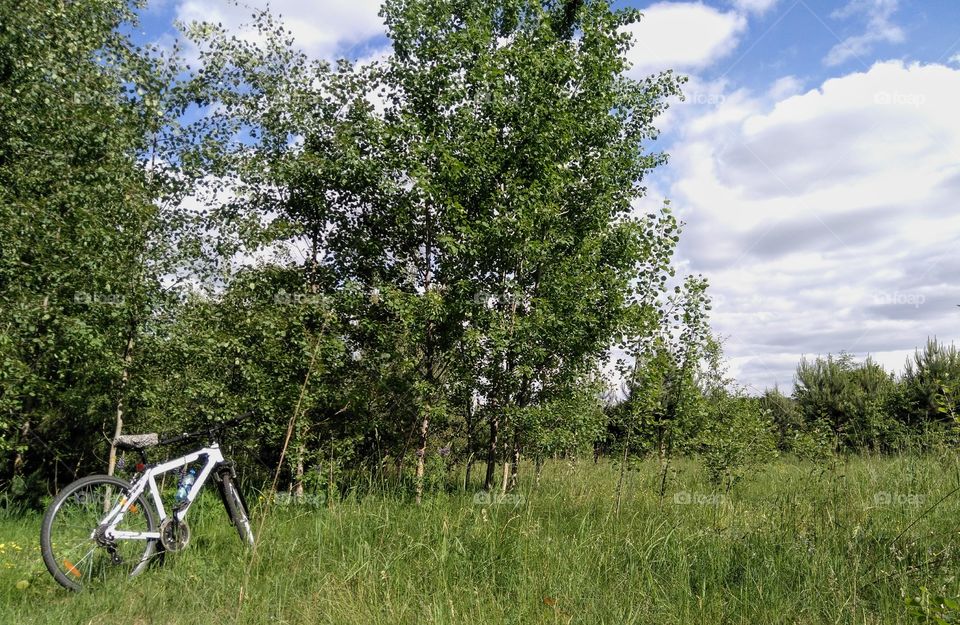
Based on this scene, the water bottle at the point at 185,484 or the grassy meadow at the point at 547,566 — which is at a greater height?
the water bottle at the point at 185,484

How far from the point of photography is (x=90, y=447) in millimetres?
11602

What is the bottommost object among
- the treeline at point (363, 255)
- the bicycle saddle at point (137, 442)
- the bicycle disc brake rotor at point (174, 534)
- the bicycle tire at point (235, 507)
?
the bicycle disc brake rotor at point (174, 534)

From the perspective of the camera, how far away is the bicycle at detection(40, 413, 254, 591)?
14.0 feet

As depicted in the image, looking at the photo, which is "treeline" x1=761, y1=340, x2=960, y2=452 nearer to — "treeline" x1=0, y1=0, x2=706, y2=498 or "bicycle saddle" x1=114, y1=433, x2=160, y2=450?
"treeline" x1=0, y1=0, x2=706, y2=498

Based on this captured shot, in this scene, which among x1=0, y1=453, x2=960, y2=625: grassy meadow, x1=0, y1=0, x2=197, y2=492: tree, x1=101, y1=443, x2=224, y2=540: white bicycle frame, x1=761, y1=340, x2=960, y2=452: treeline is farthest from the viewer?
x1=761, y1=340, x2=960, y2=452: treeline

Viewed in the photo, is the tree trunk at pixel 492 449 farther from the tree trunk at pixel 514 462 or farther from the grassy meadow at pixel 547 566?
the grassy meadow at pixel 547 566

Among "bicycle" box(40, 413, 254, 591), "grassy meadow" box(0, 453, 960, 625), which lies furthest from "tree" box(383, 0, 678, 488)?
"bicycle" box(40, 413, 254, 591)

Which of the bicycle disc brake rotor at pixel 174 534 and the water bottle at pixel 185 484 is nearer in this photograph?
the bicycle disc brake rotor at pixel 174 534

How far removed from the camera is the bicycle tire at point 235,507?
4785 mm

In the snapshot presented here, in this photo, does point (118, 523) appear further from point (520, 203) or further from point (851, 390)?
point (851, 390)

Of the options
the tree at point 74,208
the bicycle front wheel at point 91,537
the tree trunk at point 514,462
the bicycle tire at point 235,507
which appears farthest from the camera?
the tree trunk at point 514,462

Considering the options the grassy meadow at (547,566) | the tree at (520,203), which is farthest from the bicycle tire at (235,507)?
the tree at (520,203)

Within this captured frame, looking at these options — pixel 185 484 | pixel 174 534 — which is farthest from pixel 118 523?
pixel 185 484

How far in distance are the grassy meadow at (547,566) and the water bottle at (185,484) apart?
1.48 ft
